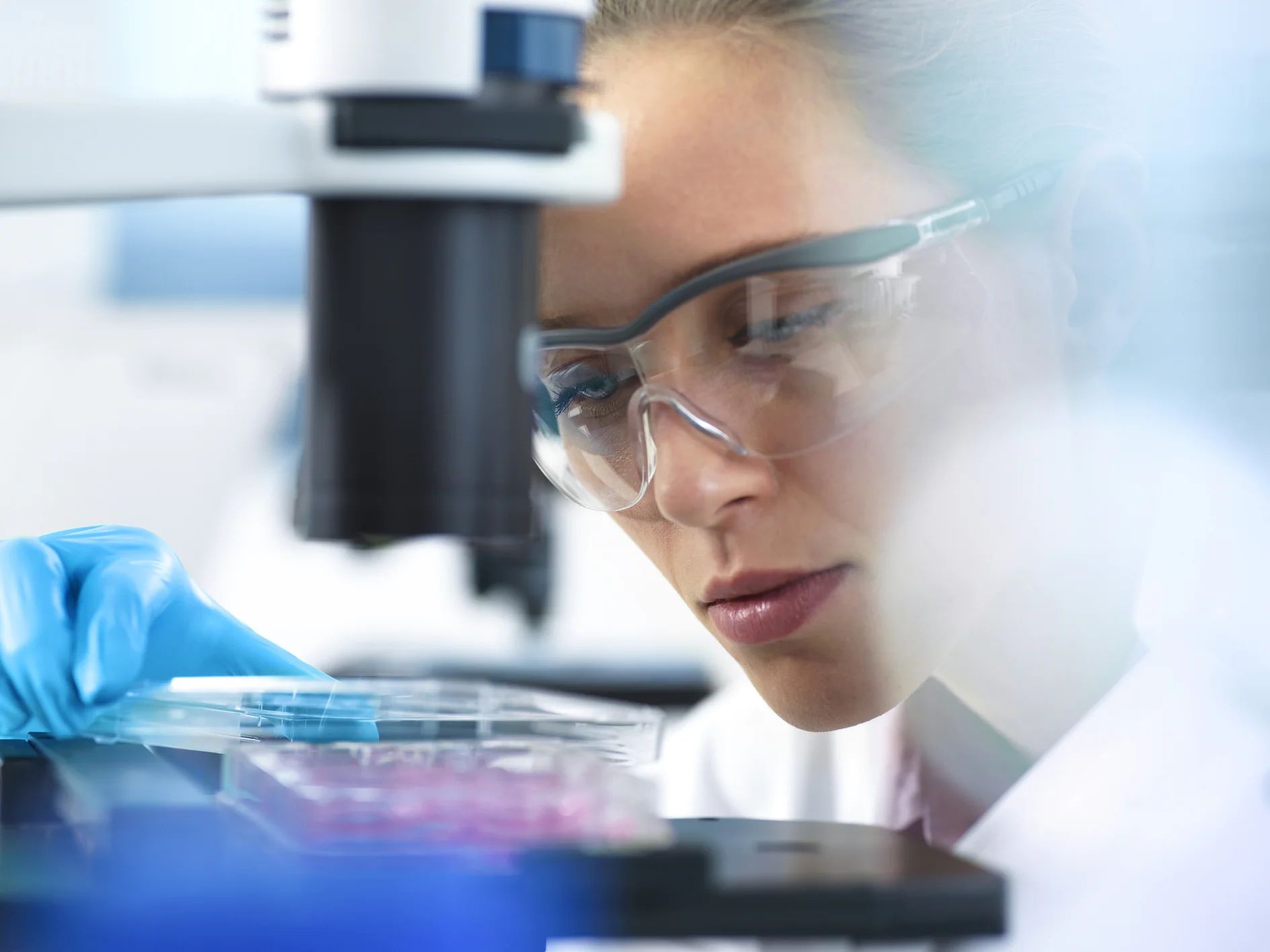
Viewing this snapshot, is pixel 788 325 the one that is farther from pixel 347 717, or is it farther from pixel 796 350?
pixel 347 717

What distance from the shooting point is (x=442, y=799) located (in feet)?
1.96

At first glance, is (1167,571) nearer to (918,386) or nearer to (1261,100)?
(918,386)

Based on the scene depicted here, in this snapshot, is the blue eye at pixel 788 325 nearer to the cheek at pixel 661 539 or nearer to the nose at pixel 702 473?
the nose at pixel 702 473

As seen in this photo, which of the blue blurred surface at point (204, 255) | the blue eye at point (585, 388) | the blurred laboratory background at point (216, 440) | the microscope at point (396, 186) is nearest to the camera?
the microscope at point (396, 186)

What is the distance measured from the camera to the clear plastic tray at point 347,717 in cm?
71

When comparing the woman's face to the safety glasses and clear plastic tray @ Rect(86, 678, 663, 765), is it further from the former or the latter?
clear plastic tray @ Rect(86, 678, 663, 765)

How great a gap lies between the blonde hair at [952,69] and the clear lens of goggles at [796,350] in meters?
0.09

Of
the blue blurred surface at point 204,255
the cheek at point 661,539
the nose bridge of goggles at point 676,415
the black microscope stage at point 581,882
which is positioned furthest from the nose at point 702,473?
the blue blurred surface at point 204,255

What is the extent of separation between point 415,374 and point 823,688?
0.57 metres

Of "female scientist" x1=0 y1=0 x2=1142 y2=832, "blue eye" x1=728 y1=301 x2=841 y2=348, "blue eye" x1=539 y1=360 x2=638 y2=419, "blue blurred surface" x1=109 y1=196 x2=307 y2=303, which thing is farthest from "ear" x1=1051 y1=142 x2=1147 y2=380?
"blue blurred surface" x1=109 y1=196 x2=307 y2=303

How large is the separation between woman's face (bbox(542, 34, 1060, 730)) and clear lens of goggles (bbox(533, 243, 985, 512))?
0.05 ft

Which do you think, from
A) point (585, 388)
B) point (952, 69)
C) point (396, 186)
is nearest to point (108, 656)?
point (585, 388)

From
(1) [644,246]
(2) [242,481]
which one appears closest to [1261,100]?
(1) [644,246]

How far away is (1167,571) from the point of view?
935mm
